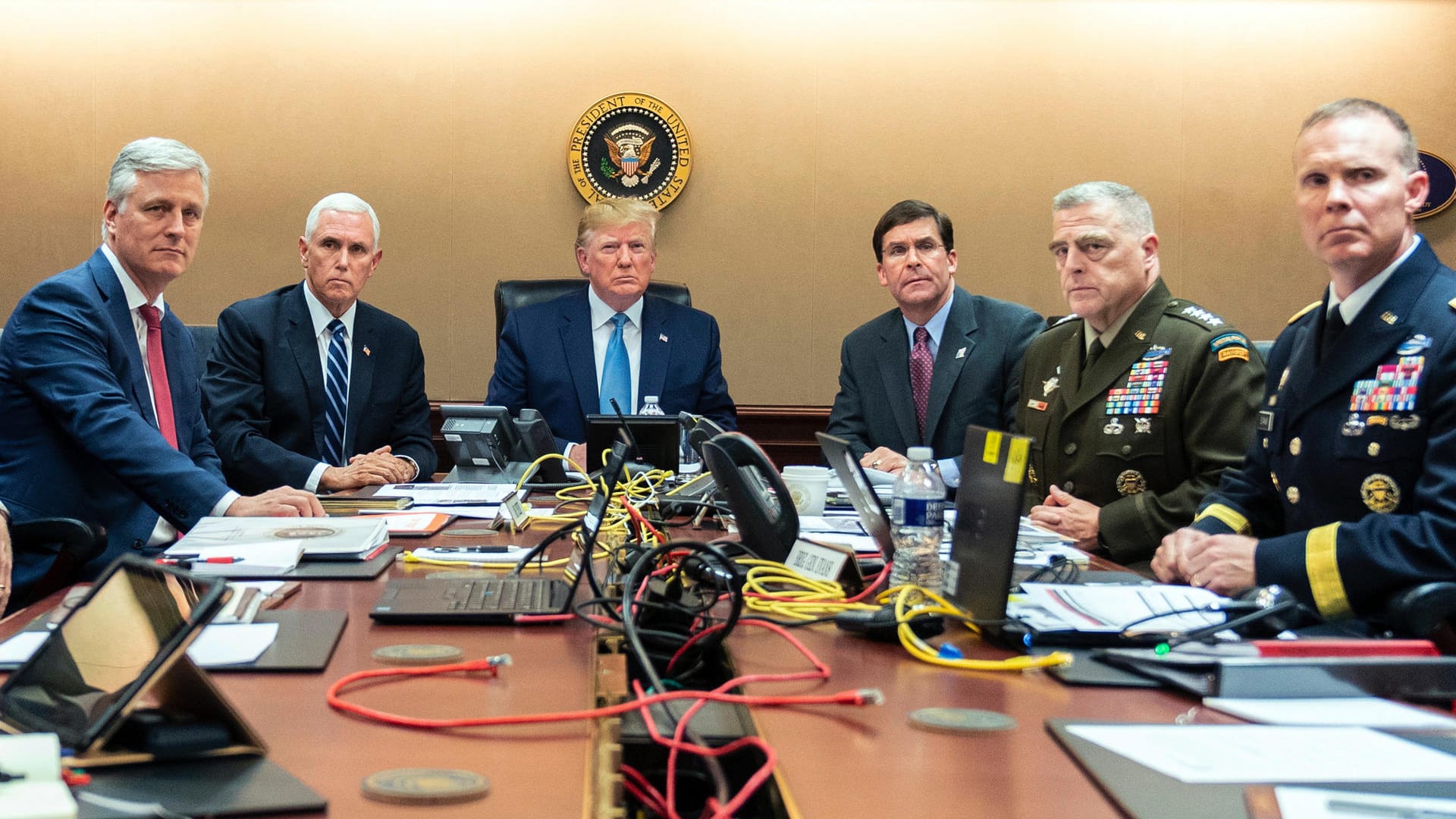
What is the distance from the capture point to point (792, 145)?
484 cm

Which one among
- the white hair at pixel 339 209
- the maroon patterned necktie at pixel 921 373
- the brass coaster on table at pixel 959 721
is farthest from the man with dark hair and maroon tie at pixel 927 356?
the brass coaster on table at pixel 959 721

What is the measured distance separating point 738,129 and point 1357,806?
4331mm

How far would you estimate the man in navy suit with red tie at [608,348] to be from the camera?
376 centimetres

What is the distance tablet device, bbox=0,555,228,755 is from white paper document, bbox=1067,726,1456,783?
0.71m

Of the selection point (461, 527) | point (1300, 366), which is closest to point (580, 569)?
point (461, 527)

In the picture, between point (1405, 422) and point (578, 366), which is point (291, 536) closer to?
point (1405, 422)

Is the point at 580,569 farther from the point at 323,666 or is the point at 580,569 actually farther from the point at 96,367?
the point at 96,367

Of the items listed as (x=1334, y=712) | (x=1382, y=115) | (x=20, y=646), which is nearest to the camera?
(x=1334, y=712)

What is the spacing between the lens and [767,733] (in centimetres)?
96

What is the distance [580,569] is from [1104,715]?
64cm

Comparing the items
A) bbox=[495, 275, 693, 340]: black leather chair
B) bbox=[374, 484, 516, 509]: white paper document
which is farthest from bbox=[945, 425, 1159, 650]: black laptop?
bbox=[495, 275, 693, 340]: black leather chair

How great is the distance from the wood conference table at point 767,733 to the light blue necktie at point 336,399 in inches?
87.0

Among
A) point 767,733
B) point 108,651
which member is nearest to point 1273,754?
point 767,733

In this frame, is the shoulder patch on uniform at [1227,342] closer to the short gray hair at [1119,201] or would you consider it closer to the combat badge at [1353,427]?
the short gray hair at [1119,201]
